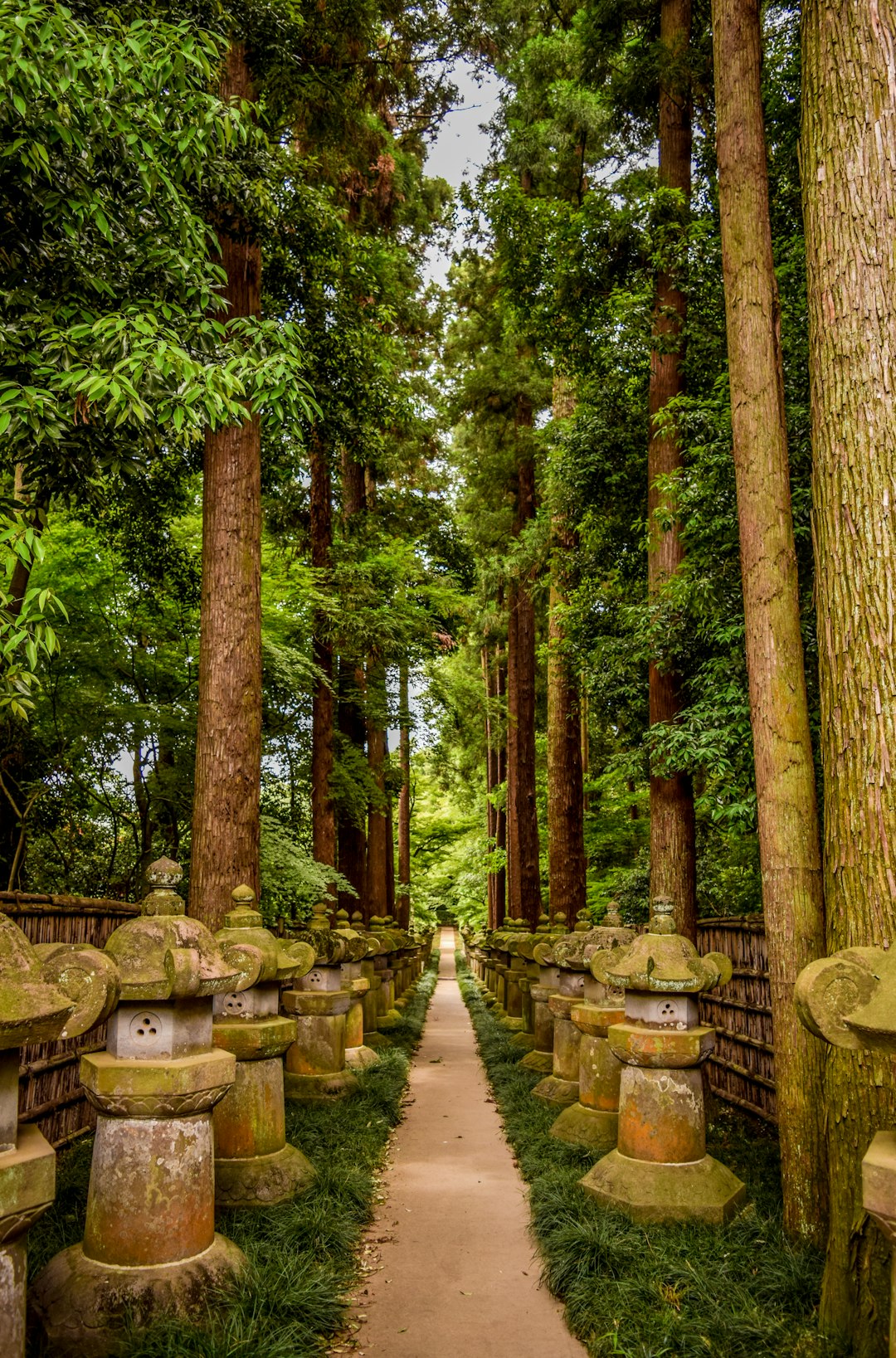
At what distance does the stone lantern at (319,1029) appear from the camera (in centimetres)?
801

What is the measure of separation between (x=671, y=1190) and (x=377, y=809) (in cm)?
1211

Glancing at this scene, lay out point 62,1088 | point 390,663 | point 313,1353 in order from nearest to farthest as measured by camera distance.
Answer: point 313,1353 < point 62,1088 < point 390,663

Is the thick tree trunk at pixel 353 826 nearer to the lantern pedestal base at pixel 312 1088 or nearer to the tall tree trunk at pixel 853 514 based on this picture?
the lantern pedestal base at pixel 312 1088

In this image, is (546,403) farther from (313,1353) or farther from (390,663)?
(313,1353)

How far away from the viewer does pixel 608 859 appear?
19406 mm

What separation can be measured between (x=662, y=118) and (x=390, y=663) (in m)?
8.49

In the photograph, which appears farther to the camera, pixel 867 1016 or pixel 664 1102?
pixel 664 1102

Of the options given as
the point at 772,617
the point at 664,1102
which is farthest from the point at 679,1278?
the point at 772,617

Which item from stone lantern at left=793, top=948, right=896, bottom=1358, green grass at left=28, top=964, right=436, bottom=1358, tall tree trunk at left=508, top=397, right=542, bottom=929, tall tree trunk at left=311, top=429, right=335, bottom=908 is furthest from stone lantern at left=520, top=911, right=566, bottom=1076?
stone lantern at left=793, top=948, right=896, bottom=1358

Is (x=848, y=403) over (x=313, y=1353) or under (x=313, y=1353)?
over

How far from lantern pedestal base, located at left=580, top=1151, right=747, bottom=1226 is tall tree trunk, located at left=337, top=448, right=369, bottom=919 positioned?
11330 millimetres

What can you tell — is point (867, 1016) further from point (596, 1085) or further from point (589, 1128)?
point (589, 1128)

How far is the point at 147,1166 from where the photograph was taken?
3521mm

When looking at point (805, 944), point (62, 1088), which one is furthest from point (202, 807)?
point (805, 944)
